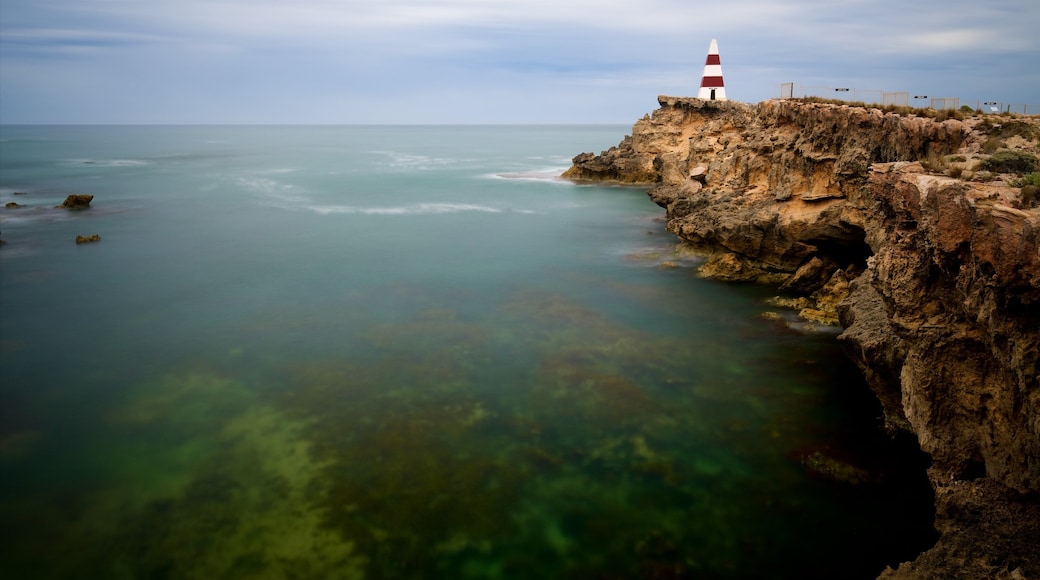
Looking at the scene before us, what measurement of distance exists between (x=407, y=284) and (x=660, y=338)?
10.0m

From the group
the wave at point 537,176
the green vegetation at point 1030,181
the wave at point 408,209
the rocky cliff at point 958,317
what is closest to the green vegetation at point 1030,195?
the rocky cliff at point 958,317

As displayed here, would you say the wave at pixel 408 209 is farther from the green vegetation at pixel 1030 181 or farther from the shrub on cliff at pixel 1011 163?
the green vegetation at pixel 1030 181

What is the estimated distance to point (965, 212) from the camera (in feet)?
21.7

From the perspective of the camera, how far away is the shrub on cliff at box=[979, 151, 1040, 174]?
8797mm

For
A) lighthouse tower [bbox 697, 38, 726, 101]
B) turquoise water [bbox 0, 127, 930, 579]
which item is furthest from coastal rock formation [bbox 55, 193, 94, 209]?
lighthouse tower [bbox 697, 38, 726, 101]

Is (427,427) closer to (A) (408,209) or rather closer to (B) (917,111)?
(B) (917,111)

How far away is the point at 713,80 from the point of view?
152 ft

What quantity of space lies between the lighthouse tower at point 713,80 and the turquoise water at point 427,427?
25.8m

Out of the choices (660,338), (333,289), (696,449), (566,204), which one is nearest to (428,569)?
(696,449)

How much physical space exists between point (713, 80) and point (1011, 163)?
40.5m

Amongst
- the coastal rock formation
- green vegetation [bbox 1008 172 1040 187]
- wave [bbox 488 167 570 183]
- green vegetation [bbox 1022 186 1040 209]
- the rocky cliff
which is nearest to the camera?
the rocky cliff

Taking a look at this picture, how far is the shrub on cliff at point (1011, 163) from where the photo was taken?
8797 millimetres

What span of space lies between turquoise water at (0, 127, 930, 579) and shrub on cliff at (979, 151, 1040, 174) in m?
4.82

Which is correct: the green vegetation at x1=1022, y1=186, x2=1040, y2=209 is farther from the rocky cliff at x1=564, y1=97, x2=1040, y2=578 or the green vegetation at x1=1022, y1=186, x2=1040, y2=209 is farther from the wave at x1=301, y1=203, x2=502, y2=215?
the wave at x1=301, y1=203, x2=502, y2=215
